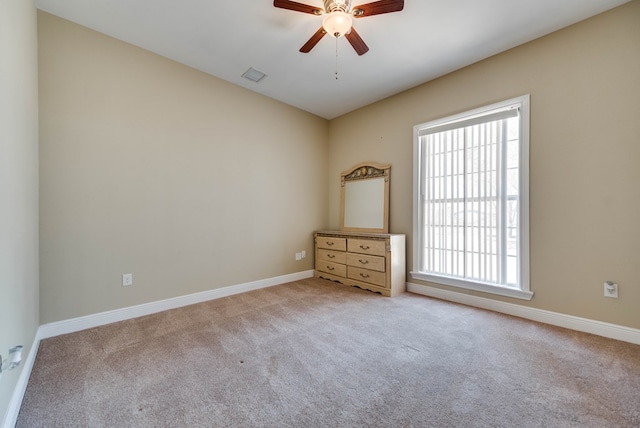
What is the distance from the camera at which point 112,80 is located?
2.48 meters

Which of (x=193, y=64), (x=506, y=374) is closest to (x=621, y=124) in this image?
(x=506, y=374)

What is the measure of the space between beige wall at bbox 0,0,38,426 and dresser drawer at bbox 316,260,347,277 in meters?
3.06

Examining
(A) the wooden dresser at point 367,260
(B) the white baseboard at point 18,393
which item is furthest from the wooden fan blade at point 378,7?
(B) the white baseboard at point 18,393

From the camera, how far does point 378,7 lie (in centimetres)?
181

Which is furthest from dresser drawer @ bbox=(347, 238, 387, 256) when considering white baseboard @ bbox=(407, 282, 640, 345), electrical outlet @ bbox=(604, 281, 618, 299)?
electrical outlet @ bbox=(604, 281, 618, 299)

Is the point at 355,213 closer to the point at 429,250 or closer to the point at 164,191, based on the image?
the point at 429,250

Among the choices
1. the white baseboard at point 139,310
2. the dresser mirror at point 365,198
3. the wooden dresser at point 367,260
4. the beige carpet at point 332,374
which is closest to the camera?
the beige carpet at point 332,374

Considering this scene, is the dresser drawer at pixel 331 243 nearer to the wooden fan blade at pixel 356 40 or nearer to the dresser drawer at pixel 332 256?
the dresser drawer at pixel 332 256

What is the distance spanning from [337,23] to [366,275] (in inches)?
109

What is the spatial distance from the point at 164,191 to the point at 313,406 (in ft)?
8.24

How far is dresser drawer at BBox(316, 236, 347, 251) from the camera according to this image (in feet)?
12.3

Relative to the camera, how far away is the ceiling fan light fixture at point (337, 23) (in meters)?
1.88

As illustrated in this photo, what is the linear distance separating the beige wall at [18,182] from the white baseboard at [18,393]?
0.04m

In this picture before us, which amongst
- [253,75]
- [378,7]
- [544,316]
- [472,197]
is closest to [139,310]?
[253,75]
